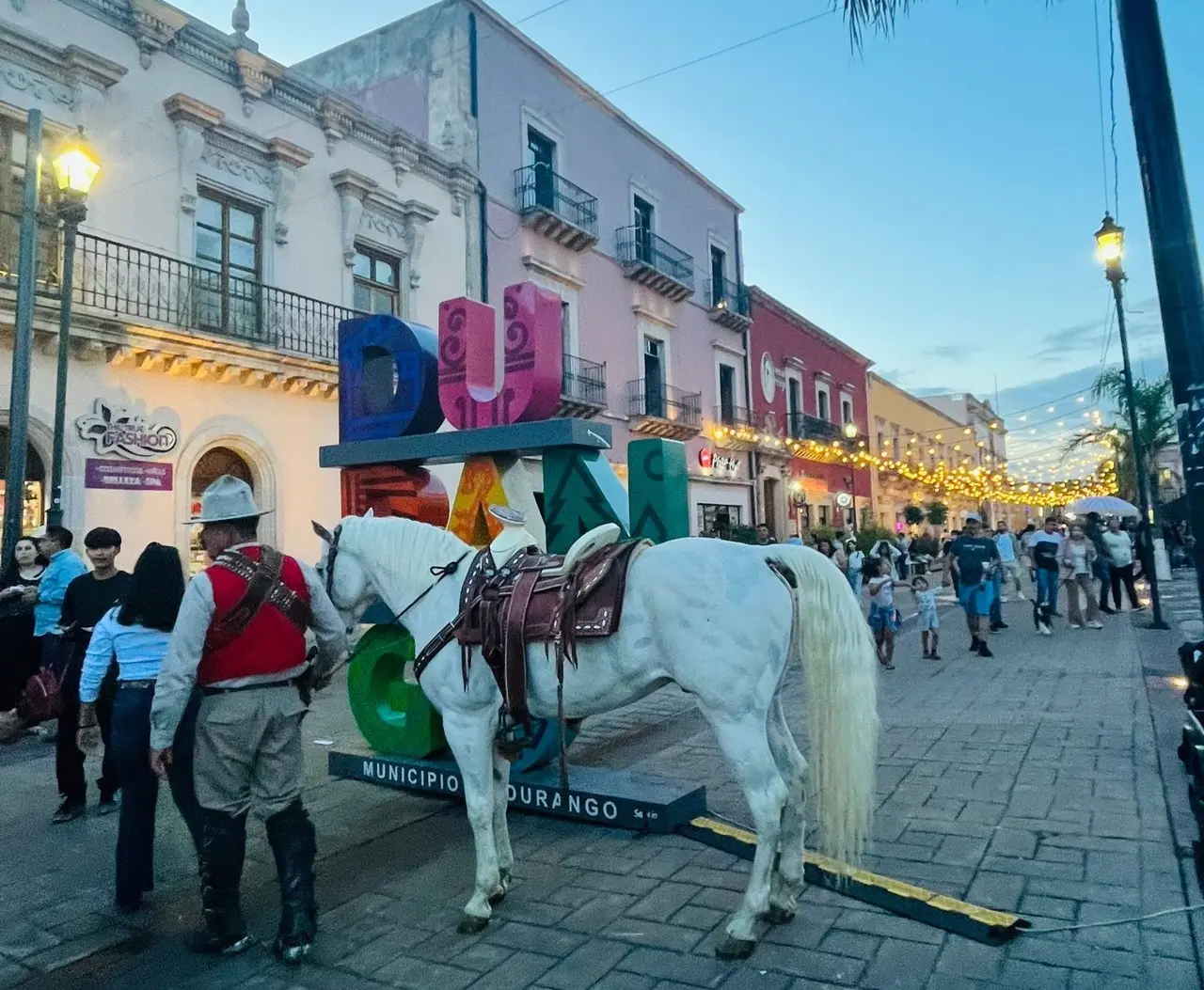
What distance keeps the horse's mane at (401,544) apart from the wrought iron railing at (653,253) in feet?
54.0

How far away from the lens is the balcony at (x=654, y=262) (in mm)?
19625

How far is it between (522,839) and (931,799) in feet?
7.37

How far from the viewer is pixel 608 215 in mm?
19406

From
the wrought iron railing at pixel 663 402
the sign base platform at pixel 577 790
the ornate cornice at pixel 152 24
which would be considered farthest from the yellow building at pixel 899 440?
the sign base platform at pixel 577 790

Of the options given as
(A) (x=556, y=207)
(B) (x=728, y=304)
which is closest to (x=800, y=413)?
(B) (x=728, y=304)

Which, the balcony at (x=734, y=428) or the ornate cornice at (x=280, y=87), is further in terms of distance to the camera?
the balcony at (x=734, y=428)

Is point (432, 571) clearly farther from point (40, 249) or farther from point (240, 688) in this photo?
point (40, 249)

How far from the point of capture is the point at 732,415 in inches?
919

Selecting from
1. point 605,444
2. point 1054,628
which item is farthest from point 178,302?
point 1054,628

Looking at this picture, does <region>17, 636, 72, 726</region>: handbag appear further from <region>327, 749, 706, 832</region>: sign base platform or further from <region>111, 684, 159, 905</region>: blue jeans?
<region>327, 749, 706, 832</region>: sign base platform

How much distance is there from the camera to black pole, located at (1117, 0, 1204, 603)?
3.31 metres

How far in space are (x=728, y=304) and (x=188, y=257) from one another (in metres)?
15.6

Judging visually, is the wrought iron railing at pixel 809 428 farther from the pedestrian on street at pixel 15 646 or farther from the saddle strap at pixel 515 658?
the saddle strap at pixel 515 658

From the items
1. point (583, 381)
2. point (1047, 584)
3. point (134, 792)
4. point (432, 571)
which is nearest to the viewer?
point (134, 792)
